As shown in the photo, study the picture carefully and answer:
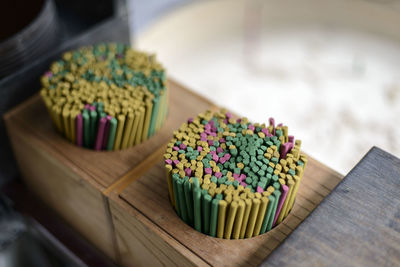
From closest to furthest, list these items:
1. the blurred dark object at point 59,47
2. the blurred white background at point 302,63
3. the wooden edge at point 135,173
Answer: the wooden edge at point 135,173
the blurred dark object at point 59,47
the blurred white background at point 302,63

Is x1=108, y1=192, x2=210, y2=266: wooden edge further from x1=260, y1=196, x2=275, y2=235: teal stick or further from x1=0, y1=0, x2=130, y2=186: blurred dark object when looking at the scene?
x1=0, y1=0, x2=130, y2=186: blurred dark object

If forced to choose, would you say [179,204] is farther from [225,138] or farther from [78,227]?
[78,227]

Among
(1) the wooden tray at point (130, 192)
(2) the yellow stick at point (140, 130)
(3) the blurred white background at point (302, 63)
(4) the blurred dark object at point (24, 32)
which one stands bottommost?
(3) the blurred white background at point (302, 63)

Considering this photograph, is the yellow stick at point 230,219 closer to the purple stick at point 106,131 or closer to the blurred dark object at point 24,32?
the purple stick at point 106,131

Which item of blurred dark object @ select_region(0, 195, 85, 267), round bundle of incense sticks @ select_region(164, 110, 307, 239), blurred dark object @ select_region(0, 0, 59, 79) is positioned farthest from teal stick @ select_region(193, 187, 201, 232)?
blurred dark object @ select_region(0, 0, 59, 79)

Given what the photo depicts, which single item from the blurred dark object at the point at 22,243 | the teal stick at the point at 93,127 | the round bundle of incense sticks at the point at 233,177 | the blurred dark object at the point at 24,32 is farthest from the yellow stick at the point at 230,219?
the blurred dark object at the point at 24,32

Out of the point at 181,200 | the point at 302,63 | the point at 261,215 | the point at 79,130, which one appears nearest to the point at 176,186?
the point at 181,200
